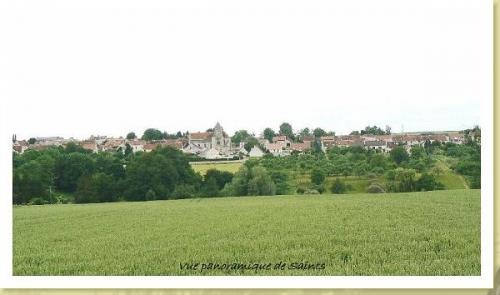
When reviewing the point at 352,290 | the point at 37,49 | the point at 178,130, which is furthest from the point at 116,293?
the point at 37,49

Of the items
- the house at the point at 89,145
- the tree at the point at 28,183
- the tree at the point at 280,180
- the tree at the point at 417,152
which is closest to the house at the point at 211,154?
the tree at the point at 280,180

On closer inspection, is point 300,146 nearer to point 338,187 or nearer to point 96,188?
point 338,187

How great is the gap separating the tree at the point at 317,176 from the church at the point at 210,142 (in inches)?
40.3

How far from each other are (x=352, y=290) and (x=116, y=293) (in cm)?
243

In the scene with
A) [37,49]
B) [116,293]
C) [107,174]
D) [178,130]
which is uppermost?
[37,49]

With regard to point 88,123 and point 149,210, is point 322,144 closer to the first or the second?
point 149,210

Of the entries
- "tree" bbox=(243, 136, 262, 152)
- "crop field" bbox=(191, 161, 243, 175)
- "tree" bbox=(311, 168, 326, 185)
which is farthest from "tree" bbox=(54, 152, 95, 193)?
"tree" bbox=(311, 168, 326, 185)

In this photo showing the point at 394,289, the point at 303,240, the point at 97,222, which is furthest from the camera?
the point at 97,222

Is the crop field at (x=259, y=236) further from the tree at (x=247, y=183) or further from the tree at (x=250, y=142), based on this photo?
the tree at (x=250, y=142)

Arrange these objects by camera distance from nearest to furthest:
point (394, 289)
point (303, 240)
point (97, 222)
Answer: point (394, 289), point (303, 240), point (97, 222)

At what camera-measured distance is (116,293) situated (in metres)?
5.61

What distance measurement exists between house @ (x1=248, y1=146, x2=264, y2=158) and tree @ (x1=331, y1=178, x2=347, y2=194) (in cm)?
92

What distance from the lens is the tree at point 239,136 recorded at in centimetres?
612

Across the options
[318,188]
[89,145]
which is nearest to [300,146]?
[318,188]
